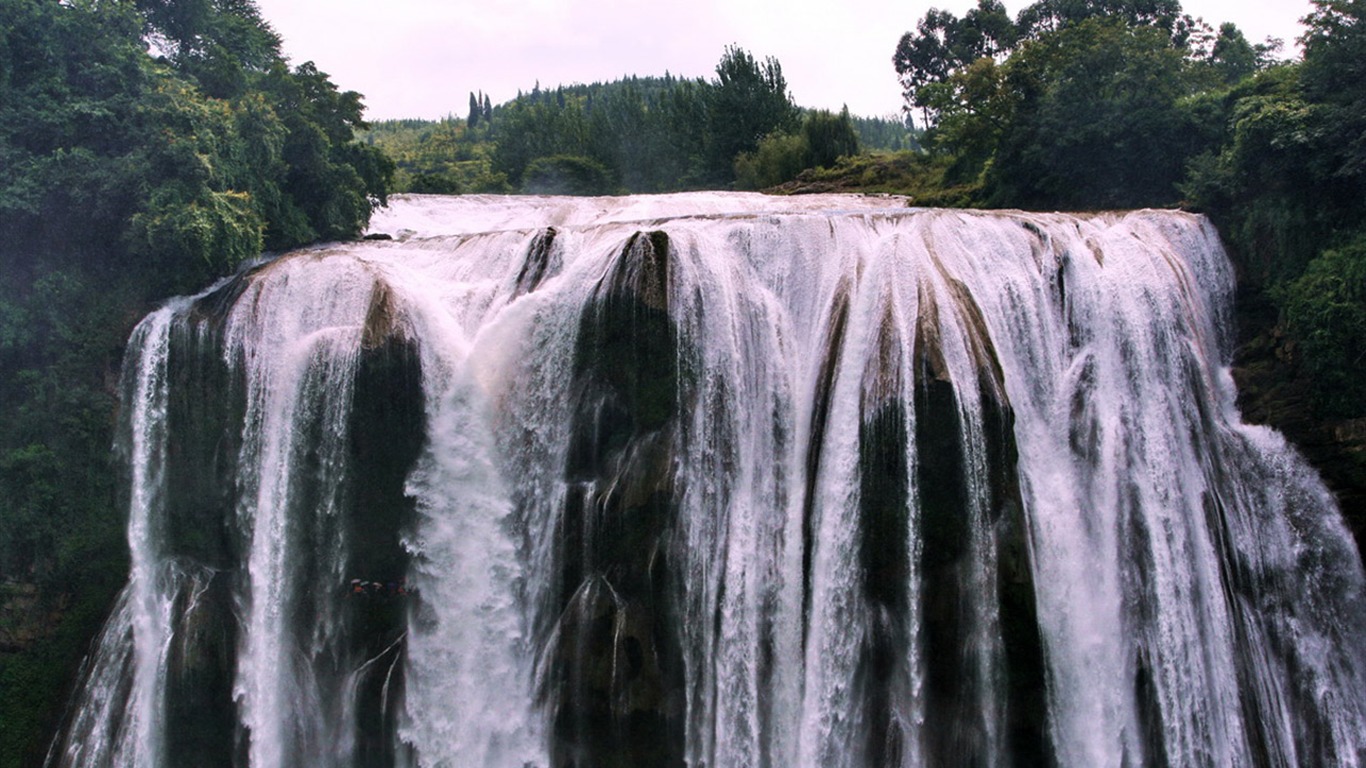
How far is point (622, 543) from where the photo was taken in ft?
48.9

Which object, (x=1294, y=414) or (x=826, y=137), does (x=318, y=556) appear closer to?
(x=1294, y=414)

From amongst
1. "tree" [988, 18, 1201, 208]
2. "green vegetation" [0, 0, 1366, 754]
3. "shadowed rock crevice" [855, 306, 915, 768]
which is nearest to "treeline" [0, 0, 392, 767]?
"green vegetation" [0, 0, 1366, 754]

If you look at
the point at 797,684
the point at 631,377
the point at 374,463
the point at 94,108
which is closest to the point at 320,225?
the point at 94,108

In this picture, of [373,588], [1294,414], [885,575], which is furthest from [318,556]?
[1294,414]

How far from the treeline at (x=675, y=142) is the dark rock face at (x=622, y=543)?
87.4 ft

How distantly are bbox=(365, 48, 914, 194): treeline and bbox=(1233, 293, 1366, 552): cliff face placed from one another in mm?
24865

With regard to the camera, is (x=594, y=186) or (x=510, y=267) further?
(x=594, y=186)

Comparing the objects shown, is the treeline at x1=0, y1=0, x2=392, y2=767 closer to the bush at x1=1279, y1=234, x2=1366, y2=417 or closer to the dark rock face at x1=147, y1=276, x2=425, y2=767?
the dark rock face at x1=147, y1=276, x2=425, y2=767

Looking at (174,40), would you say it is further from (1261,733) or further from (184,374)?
(1261,733)

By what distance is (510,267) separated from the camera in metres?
17.2

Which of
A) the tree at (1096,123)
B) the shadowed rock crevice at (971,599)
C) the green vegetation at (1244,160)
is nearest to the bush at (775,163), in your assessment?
the green vegetation at (1244,160)

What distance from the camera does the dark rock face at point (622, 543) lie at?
14.5 metres

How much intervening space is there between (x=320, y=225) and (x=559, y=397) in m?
10.1

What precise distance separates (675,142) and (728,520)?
4013cm
